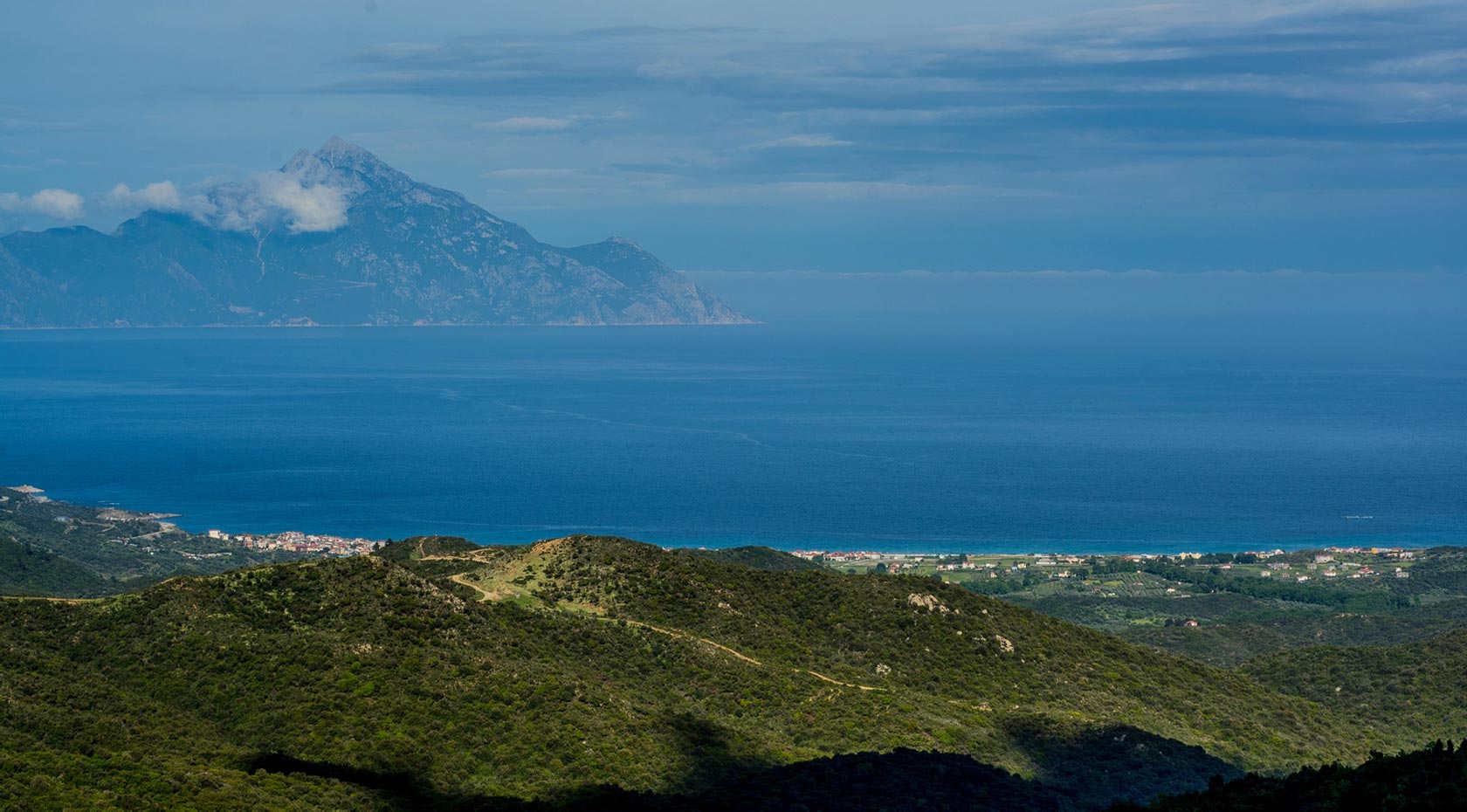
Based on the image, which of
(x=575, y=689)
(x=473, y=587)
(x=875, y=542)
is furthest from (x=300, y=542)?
(x=575, y=689)

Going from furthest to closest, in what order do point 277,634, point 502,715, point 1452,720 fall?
point 1452,720, point 277,634, point 502,715

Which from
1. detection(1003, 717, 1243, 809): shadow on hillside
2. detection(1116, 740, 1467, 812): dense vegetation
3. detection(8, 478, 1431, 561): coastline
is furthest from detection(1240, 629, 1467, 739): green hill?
detection(8, 478, 1431, 561): coastline

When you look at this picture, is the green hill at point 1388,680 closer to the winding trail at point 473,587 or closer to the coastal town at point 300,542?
the winding trail at point 473,587

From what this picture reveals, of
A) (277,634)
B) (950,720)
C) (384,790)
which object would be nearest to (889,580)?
(950,720)

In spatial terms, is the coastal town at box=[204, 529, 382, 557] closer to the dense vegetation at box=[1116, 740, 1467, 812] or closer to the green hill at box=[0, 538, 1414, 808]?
the green hill at box=[0, 538, 1414, 808]

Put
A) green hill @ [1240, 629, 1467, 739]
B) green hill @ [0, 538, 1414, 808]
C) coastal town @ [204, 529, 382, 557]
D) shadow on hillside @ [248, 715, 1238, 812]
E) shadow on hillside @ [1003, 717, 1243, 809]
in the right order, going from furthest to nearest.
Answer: coastal town @ [204, 529, 382, 557]
green hill @ [1240, 629, 1467, 739]
shadow on hillside @ [1003, 717, 1243, 809]
green hill @ [0, 538, 1414, 808]
shadow on hillside @ [248, 715, 1238, 812]

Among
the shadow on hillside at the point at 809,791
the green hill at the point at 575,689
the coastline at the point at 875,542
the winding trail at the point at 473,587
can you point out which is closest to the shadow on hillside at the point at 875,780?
the shadow on hillside at the point at 809,791

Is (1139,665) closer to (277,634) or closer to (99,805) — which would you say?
(277,634)

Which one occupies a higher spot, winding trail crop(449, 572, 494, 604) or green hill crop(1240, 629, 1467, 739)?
winding trail crop(449, 572, 494, 604)
